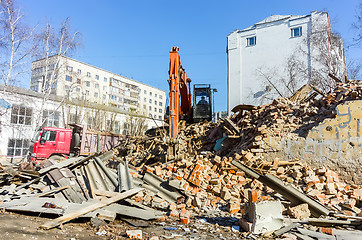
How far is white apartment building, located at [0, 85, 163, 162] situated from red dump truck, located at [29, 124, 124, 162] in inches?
89.4

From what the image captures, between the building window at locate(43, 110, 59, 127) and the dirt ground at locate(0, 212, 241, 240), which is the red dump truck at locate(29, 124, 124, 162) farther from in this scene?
the dirt ground at locate(0, 212, 241, 240)

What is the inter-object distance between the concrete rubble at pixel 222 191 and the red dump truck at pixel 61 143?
4.77m

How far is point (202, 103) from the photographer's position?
13.8 meters

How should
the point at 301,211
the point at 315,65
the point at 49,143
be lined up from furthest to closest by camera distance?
the point at 315,65, the point at 49,143, the point at 301,211

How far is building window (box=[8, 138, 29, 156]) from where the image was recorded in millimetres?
16047

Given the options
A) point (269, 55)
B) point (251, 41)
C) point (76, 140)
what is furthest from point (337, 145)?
point (251, 41)

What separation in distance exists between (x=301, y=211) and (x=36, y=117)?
17.0 meters

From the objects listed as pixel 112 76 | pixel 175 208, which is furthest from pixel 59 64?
pixel 112 76

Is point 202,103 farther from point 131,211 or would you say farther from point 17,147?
point 17,147

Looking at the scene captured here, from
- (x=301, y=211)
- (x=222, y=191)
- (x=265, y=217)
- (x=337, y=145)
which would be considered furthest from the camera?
(x=337, y=145)

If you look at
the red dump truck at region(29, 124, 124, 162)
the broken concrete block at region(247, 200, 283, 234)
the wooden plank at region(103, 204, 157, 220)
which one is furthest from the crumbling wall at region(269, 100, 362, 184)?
the red dump truck at region(29, 124, 124, 162)

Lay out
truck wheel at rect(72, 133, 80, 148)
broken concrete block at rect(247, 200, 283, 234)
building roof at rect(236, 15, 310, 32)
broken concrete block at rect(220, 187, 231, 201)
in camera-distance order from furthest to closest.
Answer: building roof at rect(236, 15, 310, 32), truck wheel at rect(72, 133, 80, 148), broken concrete block at rect(220, 187, 231, 201), broken concrete block at rect(247, 200, 283, 234)

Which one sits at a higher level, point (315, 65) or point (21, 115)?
point (315, 65)

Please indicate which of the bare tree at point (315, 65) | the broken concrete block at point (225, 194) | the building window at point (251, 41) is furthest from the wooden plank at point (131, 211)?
the building window at point (251, 41)
